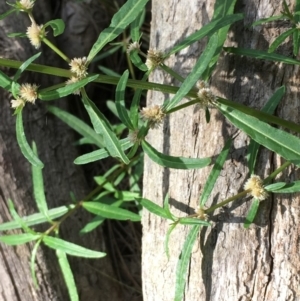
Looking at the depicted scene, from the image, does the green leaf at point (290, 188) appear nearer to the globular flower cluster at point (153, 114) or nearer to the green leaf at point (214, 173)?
the green leaf at point (214, 173)

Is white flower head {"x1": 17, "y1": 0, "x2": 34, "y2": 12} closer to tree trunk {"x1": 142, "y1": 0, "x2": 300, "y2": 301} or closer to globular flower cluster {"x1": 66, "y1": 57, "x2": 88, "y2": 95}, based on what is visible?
globular flower cluster {"x1": 66, "y1": 57, "x2": 88, "y2": 95}

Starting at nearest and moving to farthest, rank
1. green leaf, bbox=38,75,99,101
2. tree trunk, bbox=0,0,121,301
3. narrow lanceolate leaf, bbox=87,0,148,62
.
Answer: green leaf, bbox=38,75,99,101 → narrow lanceolate leaf, bbox=87,0,148,62 → tree trunk, bbox=0,0,121,301

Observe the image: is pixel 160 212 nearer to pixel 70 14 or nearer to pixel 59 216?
pixel 59 216

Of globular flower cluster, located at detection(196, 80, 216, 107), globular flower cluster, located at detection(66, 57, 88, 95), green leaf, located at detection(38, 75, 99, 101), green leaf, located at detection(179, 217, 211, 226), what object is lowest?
green leaf, located at detection(179, 217, 211, 226)

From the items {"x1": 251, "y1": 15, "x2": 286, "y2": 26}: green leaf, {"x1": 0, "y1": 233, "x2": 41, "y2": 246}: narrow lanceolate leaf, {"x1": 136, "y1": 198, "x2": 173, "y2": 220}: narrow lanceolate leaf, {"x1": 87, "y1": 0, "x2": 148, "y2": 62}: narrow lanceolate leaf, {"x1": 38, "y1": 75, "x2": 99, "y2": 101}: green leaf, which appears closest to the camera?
{"x1": 38, "y1": 75, "x2": 99, "y2": 101}: green leaf

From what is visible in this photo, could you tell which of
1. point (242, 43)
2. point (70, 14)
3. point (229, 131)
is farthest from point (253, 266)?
point (70, 14)

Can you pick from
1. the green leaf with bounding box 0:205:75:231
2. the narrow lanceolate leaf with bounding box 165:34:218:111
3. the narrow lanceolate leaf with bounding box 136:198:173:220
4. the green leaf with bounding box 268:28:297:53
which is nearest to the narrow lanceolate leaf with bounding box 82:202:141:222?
the green leaf with bounding box 0:205:75:231

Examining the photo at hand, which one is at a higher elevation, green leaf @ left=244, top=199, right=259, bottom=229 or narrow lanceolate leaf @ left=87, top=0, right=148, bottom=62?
narrow lanceolate leaf @ left=87, top=0, right=148, bottom=62
